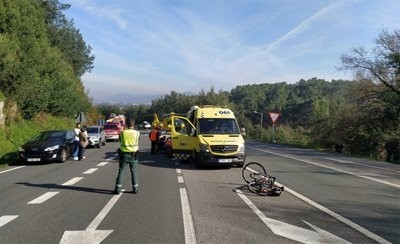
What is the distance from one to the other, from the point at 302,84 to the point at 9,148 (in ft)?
430

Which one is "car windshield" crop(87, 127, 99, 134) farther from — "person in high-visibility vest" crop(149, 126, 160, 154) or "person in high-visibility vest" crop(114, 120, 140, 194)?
"person in high-visibility vest" crop(114, 120, 140, 194)

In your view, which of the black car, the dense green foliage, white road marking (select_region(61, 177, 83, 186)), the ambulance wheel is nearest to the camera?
white road marking (select_region(61, 177, 83, 186))

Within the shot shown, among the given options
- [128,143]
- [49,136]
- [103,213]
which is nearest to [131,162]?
[128,143]

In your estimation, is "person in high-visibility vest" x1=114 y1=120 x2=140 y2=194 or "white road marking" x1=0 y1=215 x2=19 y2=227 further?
"person in high-visibility vest" x1=114 y1=120 x2=140 y2=194

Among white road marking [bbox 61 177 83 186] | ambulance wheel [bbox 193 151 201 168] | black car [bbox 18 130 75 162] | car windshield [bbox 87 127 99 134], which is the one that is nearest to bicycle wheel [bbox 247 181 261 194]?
white road marking [bbox 61 177 83 186]

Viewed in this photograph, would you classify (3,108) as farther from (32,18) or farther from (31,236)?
(31,236)

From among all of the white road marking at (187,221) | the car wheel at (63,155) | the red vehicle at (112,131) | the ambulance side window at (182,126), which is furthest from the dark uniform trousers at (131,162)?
the red vehicle at (112,131)

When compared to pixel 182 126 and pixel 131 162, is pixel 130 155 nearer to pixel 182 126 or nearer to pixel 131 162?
pixel 131 162

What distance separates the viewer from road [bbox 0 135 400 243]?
7.10m

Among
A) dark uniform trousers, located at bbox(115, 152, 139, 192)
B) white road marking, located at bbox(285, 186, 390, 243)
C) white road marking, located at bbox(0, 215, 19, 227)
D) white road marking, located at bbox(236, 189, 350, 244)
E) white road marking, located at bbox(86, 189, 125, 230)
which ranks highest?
dark uniform trousers, located at bbox(115, 152, 139, 192)

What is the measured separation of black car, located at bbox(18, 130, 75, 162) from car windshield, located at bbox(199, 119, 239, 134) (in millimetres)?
6584

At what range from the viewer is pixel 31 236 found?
707cm

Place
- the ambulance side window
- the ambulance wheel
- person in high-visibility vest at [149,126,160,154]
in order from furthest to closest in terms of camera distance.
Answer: person in high-visibility vest at [149,126,160,154], the ambulance side window, the ambulance wheel

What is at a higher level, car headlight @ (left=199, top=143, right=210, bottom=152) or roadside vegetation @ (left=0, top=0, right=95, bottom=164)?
roadside vegetation @ (left=0, top=0, right=95, bottom=164)
